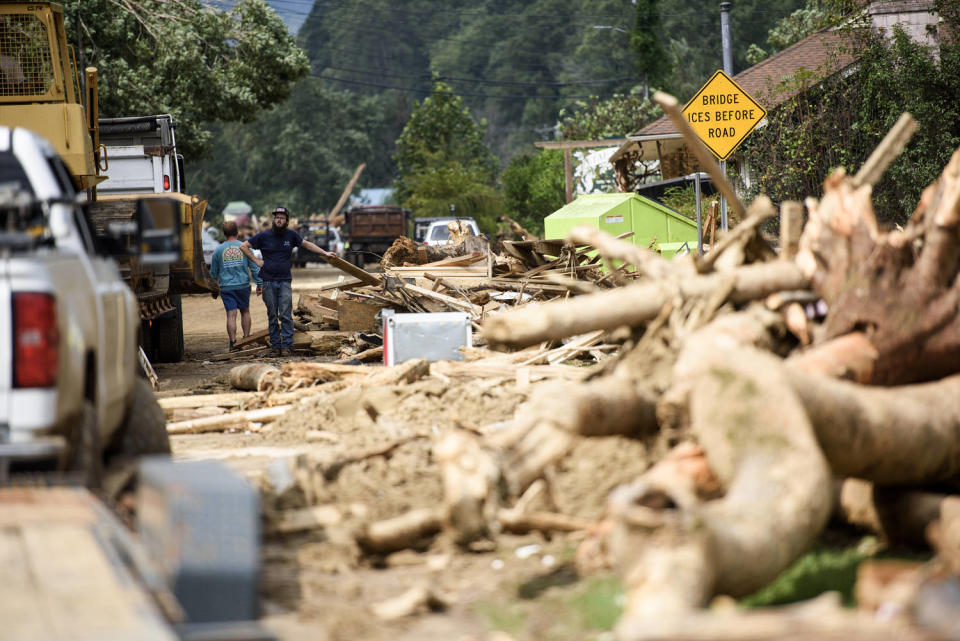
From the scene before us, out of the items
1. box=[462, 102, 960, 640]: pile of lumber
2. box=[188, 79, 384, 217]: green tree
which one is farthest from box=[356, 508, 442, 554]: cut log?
box=[188, 79, 384, 217]: green tree

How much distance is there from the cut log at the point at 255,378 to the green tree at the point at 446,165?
164 ft

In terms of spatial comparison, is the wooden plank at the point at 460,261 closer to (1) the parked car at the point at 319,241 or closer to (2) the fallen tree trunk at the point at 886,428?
(2) the fallen tree trunk at the point at 886,428

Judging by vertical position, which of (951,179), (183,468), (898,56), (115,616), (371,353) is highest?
(898,56)

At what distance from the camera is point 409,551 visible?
598 cm

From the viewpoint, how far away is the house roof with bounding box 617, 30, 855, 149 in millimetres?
25375

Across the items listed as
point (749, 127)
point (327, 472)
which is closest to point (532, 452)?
point (327, 472)

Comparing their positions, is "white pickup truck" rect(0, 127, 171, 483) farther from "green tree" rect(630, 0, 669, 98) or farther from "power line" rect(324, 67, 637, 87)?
"power line" rect(324, 67, 637, 87)

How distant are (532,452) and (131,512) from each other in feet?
6.29

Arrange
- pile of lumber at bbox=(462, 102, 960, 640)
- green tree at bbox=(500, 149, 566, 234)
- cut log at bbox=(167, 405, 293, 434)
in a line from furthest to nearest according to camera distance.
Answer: green tree at bbox=(500, 149, 566, 234)
cut log at bbox=(167, 405, 293, 434)
pile of lumber at bbox=(462, 102, 960, 640)

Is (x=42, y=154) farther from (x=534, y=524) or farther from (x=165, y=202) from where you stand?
(x=534, y=524)

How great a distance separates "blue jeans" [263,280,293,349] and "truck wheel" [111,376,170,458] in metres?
9.88

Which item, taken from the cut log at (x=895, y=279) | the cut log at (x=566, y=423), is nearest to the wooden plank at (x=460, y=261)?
the cut log at (x=895, y=279)

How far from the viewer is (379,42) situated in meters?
140

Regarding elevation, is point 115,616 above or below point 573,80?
below
